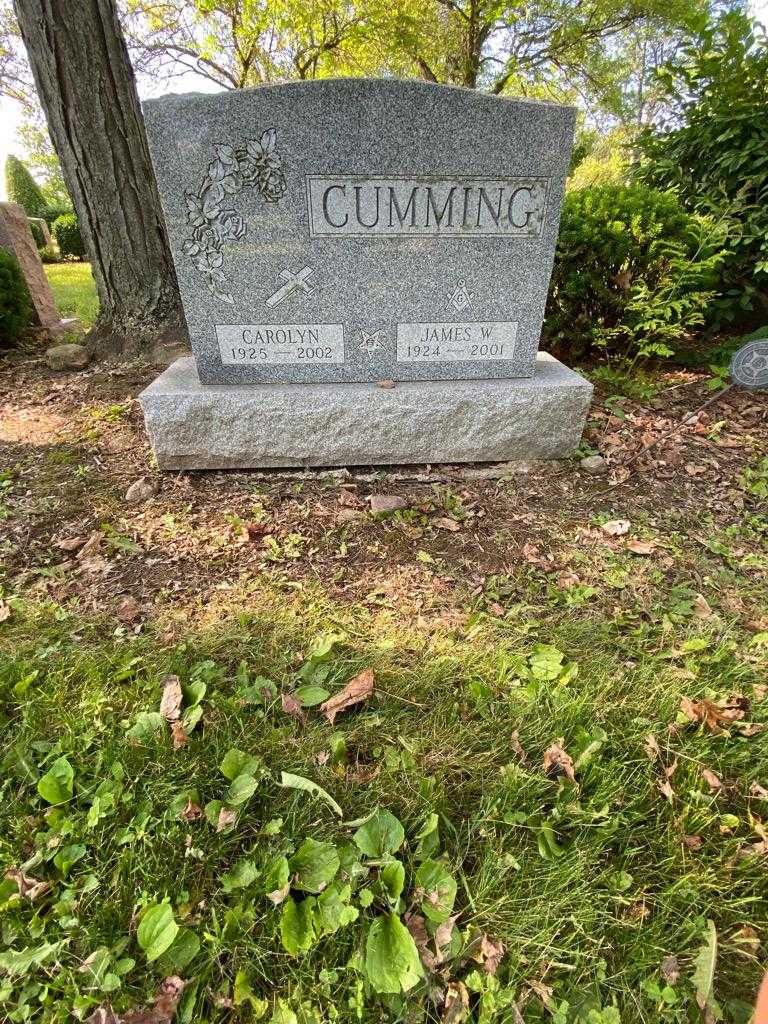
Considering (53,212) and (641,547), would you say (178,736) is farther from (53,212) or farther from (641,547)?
(53,212)

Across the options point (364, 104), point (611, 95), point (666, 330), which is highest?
point (611, 95)

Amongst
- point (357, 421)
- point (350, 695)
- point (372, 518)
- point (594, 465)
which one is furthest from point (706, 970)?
point (357, 421)

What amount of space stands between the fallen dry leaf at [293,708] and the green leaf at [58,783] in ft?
2.01

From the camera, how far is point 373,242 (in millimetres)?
2670

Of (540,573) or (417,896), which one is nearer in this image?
(417,896)

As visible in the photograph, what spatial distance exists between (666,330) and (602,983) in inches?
136

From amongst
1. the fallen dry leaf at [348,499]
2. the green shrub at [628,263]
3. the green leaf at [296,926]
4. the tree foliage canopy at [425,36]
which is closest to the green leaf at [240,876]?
the green leaf at [296,926]

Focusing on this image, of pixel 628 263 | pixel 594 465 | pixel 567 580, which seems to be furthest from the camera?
pixel 628 263

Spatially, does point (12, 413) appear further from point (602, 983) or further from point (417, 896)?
point (602, 983)

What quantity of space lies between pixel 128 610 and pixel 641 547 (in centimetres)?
225

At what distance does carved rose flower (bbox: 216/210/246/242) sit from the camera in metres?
2.59

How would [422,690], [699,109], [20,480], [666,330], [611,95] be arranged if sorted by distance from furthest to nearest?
[611,95], [699,109], [666,330], [20,480], [422,690]

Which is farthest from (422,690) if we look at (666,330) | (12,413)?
(12,413)

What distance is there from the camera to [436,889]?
4.29 feet
